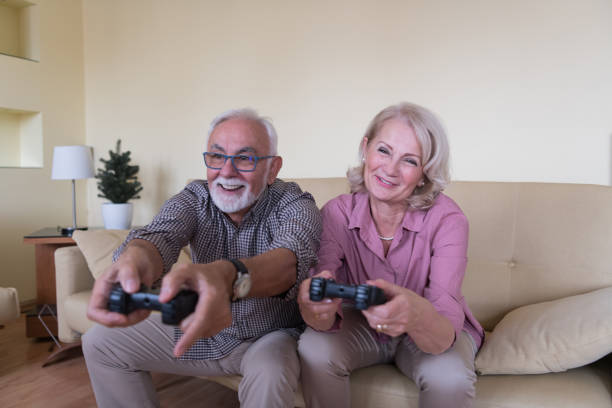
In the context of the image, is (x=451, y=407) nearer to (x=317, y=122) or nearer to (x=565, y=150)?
(x=565, y=150)

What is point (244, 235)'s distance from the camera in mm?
1382

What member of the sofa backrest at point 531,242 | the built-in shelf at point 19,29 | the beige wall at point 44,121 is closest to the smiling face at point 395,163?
the sofa backrest at point 531,242

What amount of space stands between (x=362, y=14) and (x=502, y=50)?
0.81 m

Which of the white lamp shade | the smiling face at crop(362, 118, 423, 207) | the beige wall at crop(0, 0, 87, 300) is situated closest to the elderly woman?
the smiling face at crop(362, 118, 423, 207)

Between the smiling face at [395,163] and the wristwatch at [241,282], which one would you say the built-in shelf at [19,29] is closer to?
the smiling face at [395,163]

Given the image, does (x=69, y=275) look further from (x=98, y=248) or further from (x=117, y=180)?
(x=117, y=180)

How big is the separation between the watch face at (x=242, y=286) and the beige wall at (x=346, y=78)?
1.70 m

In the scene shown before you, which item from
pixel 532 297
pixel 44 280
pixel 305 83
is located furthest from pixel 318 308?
pixel 44 280

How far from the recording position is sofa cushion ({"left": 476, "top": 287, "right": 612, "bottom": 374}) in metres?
1.18

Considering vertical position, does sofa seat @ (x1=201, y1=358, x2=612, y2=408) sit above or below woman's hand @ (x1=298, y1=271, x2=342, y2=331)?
below

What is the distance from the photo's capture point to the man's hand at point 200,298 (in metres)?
0.73

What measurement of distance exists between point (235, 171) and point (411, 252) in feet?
1.90

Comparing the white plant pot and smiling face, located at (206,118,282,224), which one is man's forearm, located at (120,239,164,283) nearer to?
smiling face, located at (206,118,282,224)

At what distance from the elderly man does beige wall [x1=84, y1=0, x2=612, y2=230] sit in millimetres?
1246
